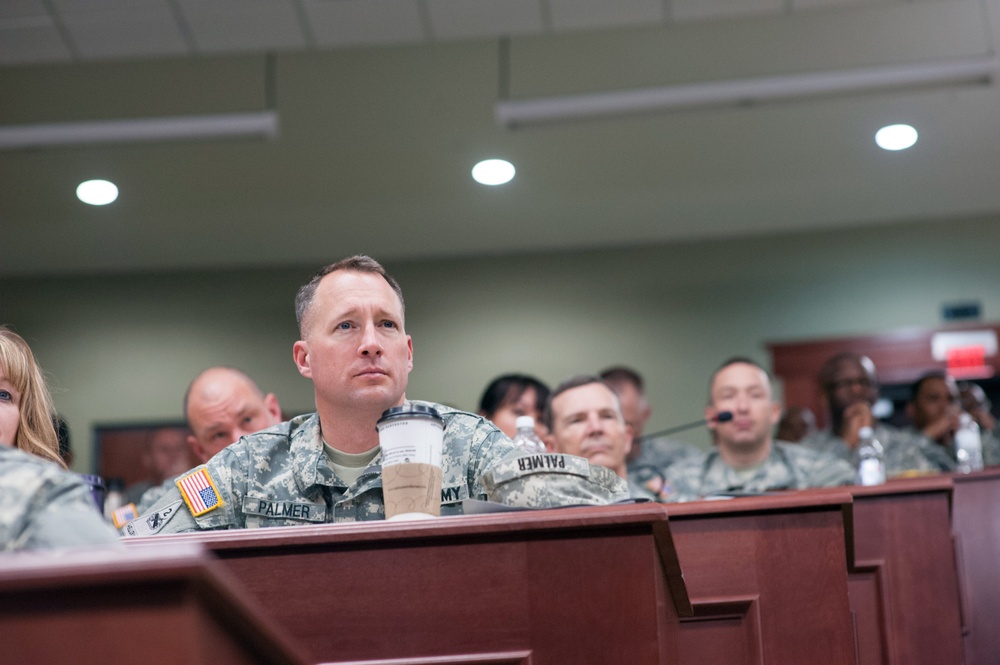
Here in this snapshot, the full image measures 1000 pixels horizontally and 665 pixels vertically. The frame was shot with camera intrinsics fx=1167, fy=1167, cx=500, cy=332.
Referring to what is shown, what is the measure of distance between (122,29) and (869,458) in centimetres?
341

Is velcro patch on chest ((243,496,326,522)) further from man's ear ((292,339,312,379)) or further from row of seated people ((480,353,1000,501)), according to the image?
row of seated people ((480,353,1000,501))

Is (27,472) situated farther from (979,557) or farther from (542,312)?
(542,312)

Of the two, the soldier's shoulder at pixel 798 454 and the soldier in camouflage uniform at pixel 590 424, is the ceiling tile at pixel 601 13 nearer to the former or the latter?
the soldier's shoulder at pixel 798 454

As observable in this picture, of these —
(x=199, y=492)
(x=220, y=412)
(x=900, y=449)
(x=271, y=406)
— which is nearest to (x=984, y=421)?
(x=900, y=449)

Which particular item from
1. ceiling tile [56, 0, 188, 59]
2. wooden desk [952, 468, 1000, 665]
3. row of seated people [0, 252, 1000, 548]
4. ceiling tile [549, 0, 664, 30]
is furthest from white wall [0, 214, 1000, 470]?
row of seated people [0, 252, 1000, 548]

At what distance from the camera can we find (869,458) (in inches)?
154

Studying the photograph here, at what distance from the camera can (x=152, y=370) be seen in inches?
258

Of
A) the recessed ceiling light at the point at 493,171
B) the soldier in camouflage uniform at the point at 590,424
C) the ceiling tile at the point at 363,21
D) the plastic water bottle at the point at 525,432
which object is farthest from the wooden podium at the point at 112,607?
the recessed ceiling light at the point at 493,171

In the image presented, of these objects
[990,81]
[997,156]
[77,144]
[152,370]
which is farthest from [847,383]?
[152,370]

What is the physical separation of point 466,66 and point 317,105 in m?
0.69

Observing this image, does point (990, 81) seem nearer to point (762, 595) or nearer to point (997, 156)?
point (997, 156)

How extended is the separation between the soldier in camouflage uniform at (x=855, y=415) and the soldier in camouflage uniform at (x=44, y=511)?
3426 millimetres

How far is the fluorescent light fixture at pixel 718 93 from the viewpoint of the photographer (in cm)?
455

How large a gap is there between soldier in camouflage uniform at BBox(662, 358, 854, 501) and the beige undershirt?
169cm
